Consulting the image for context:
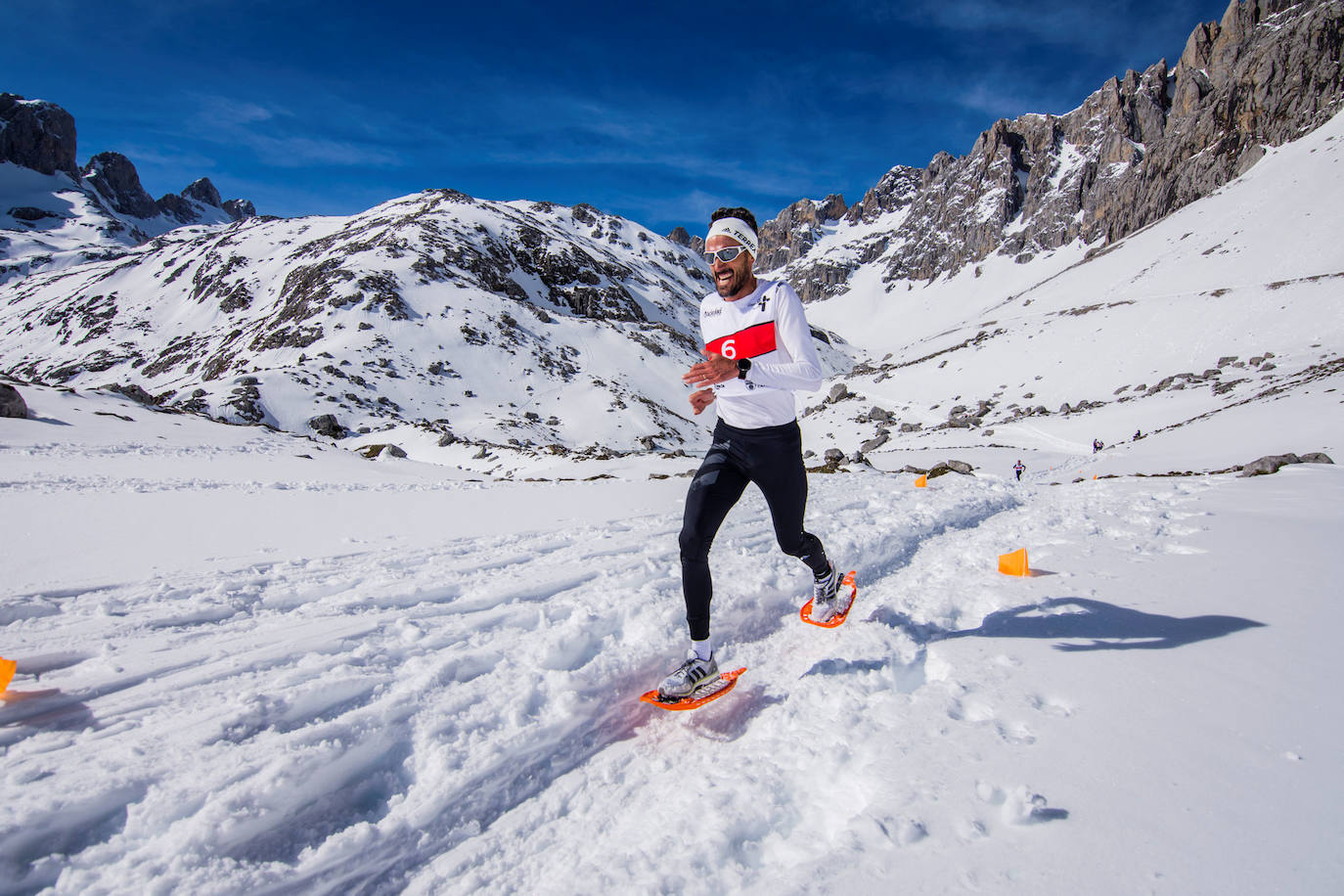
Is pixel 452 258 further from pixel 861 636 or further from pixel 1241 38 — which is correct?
pixel 1241 38

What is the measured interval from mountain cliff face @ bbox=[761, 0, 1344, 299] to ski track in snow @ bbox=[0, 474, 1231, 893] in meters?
133

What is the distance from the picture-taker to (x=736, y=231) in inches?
153

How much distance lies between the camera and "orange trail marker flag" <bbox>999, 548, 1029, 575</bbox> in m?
5.12

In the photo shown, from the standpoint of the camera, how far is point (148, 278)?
106m

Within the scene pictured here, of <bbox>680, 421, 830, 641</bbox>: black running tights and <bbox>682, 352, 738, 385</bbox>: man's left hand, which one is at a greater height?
<bbox>682, 352, 738, 385</bbox>: man's left hand

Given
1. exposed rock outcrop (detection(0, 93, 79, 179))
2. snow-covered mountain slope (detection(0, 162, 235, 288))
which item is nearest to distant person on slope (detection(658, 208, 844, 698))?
snow-covered mountain slope (detection(0, 162, 235, 288))

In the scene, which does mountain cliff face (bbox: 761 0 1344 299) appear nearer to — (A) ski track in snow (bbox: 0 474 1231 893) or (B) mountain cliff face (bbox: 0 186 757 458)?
(B) mountain cliff face (bbox: 0 186 757 458)

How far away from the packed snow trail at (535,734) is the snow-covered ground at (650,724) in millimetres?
14

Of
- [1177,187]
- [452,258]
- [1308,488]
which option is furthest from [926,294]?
[1308,488]

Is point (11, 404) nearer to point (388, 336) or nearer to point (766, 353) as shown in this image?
point (766, 353)

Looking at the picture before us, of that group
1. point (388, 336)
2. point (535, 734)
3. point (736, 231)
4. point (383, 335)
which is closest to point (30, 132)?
point (383, 335)

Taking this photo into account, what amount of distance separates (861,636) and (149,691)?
398cm

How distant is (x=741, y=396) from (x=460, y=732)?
96.5 inches

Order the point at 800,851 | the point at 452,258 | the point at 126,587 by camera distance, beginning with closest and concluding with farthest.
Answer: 1. the point at 800,851
2. the point at 126,587
3. the point at 452,258
